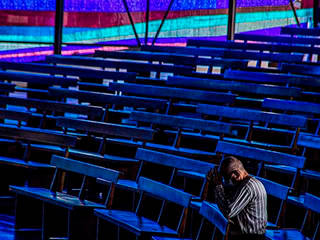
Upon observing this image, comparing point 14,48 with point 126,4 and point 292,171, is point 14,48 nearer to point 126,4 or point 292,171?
point 126,4

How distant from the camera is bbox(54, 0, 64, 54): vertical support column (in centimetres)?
911

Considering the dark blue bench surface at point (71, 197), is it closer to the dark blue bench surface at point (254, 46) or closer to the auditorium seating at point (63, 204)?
the auditorium seating at point (63, 204)

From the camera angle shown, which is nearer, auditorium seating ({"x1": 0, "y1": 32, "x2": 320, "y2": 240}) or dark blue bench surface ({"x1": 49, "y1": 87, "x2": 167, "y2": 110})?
auditorium seating ({"x1": 0, "y1": 32, "x2": 320, "y2": 240})

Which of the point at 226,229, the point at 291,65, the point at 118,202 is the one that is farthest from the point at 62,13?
the point at 226,229

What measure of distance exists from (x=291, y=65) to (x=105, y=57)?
2469 millimetres

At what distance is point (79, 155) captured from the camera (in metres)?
6.01

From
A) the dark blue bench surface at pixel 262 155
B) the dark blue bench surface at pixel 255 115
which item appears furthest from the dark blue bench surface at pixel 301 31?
the dark blue bench surface at pixel 262 155

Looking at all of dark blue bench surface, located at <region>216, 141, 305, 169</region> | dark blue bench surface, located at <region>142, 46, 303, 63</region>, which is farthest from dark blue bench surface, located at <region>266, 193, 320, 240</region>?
dark blue bench surface, located at <region>142, 46, 303, 63</region>

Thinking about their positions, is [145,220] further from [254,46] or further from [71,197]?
[254,46]

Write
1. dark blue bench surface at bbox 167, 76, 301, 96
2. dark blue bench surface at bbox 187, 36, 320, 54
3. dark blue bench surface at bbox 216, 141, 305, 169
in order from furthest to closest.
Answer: dark blue bench surface at bbox 187, 36, 320, 54
dark blue bench surface at bbox 167, 76, 301, 96
dark blue bench surface at bbox 216, 141, 305, 169

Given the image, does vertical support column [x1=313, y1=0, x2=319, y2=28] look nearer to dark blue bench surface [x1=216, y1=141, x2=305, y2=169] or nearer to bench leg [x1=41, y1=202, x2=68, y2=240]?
dark blue bench surface [x1=216, y1=141, x2=305, y2=169]

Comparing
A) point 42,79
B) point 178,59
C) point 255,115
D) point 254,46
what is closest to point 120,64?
point 178,59

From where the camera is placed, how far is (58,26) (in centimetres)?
914

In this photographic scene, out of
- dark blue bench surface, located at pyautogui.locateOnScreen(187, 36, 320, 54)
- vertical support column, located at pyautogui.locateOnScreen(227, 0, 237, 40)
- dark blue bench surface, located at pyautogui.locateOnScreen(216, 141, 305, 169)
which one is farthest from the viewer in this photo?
vertical support column, located at pyautogui.locateOnScreen(227, 0, 237, 40)
